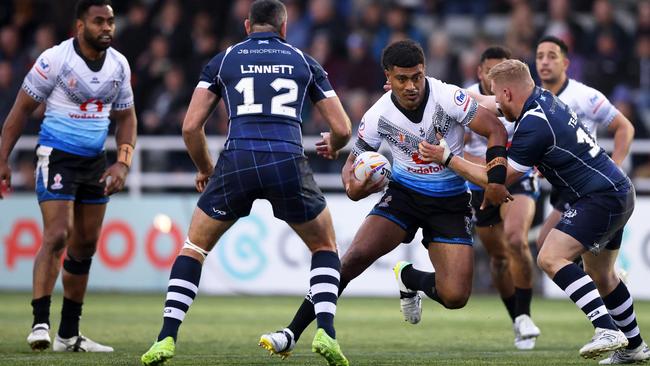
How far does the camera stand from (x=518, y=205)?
37.6 feet

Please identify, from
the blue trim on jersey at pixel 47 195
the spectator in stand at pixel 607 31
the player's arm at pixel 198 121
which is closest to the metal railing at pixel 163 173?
the spectator in stand at pixel 607 31

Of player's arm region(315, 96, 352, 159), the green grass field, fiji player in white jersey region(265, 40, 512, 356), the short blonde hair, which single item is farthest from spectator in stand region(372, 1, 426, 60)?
player's arm region(315, 96, 352, 159)

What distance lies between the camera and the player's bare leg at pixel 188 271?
794 centimetres

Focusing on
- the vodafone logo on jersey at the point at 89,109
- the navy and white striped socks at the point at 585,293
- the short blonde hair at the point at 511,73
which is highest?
the short blonde hair at the point at 511,73

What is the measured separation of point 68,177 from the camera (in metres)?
9.92

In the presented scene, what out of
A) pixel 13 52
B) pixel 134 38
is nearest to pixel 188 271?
pixel 134 38

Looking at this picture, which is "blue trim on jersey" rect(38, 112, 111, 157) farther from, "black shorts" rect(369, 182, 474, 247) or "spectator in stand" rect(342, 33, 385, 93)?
"spectator in stand" rect(342, 33, 385, 93)

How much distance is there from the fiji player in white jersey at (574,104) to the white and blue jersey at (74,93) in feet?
12.5

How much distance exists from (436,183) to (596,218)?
1.25 meters

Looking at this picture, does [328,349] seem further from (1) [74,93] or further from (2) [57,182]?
(1) [74,93]

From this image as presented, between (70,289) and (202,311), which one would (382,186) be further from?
(202,311)

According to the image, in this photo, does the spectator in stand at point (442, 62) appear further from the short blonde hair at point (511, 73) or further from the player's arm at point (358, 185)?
the player's arm at point (358, 185)

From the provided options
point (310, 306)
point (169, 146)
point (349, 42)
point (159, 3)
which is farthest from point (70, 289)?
point (159, 3)

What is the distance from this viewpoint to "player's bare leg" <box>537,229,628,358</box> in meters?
8.14
